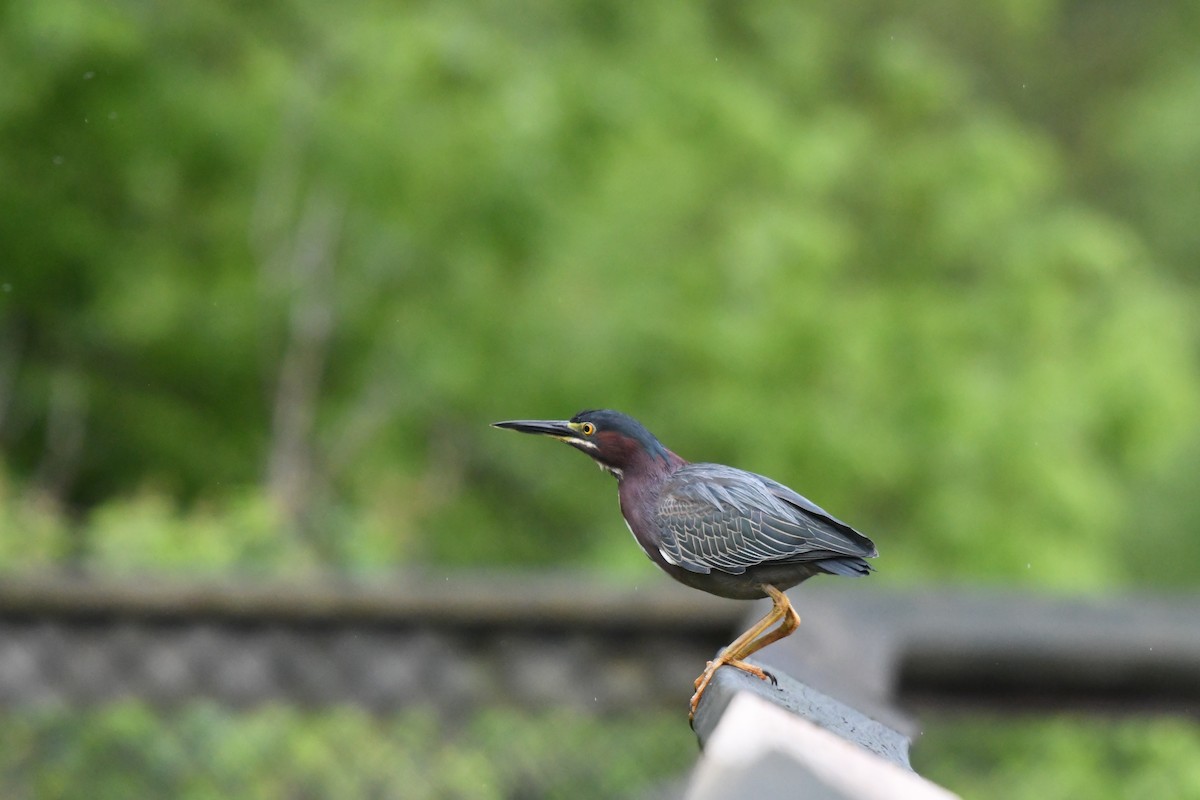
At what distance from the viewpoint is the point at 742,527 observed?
854 mm

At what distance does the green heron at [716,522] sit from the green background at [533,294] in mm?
7427

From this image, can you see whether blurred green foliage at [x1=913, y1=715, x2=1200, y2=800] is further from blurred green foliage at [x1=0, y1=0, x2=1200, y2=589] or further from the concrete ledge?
the concrete ledge

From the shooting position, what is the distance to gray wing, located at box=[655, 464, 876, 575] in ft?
2.72

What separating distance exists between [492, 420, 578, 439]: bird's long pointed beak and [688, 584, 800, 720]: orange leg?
0.16 metres

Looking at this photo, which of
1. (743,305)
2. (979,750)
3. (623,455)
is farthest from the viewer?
(743,305)

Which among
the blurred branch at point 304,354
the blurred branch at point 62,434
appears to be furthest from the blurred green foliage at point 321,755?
the blurred branch at point 62,434

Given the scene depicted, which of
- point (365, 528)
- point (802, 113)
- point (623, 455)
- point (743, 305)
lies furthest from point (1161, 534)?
point (623, 455)

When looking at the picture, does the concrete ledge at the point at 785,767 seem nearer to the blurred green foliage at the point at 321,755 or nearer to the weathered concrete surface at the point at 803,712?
the weathered concrete surface at the point at 803,712

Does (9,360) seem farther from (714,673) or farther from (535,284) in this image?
(714,673)

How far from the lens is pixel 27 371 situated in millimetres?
11445

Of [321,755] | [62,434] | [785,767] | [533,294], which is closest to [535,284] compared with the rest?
[533,294]

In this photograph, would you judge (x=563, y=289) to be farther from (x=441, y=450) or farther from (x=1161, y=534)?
(x=1161, y=534)

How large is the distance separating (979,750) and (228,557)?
15.0 feet

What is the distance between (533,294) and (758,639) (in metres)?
9.74
